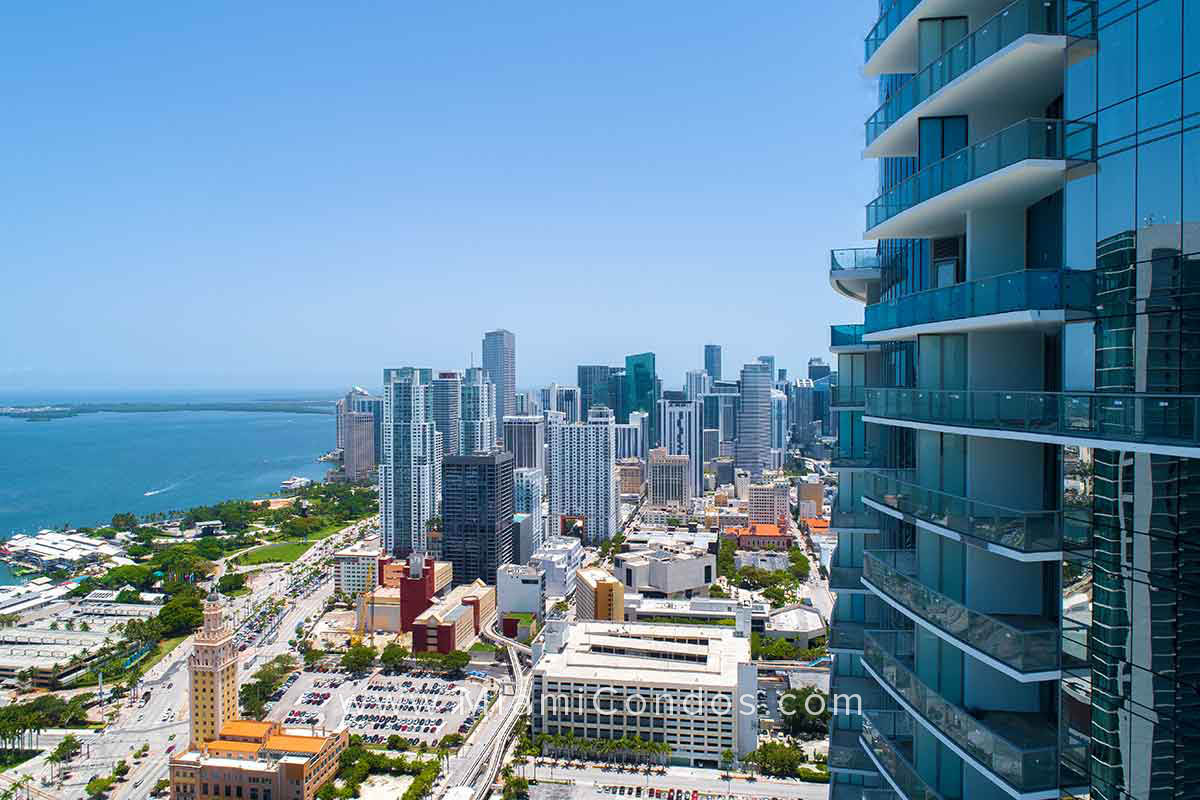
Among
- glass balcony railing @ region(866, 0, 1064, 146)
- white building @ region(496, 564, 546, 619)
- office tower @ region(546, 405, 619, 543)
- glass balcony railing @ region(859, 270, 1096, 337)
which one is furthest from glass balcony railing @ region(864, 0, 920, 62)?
office tower @ region(546, 405, 619, 543)

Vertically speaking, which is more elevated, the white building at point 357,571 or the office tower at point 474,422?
the office tower at point 474,422

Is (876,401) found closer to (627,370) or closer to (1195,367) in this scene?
(1195,367)

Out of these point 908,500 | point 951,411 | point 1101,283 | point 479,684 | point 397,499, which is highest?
point 1101,283

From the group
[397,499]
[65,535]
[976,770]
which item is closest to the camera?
[976,770]

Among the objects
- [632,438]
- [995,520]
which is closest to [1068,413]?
[995,520]

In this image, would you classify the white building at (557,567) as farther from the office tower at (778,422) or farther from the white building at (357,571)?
the office tower at (778,422)

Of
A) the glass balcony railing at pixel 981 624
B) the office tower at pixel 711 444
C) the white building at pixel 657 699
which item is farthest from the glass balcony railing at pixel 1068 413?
the office tower at pixel 711 444

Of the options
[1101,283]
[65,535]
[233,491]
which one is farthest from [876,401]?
[233,491]
